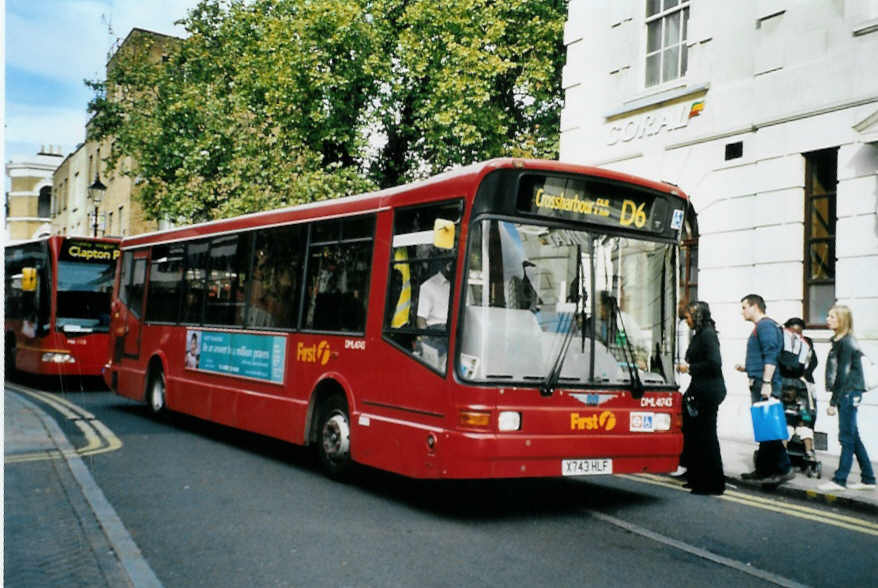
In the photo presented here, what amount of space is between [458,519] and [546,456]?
0.90 meters

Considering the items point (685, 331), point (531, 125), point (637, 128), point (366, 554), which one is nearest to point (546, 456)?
point (366, 554)

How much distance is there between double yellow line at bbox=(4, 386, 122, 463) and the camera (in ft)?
33.0

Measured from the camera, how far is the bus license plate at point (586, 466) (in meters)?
7.30

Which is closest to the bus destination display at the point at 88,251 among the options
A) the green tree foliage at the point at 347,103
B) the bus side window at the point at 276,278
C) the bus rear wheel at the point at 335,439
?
the green tree foliage at the point at 347,103

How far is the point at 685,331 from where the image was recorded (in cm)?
1480

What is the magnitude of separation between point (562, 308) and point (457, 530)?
6.28ft

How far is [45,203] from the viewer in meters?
48.2

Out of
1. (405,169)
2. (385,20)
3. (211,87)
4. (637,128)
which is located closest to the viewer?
(637,128)

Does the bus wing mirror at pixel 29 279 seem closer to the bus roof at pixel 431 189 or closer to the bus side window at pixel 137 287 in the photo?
the bus side window at pixel 137 287

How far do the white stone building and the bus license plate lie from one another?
555cm

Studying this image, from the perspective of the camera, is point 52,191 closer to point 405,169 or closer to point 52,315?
point 405,169

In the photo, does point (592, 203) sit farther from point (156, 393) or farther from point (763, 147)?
point (156, 393)

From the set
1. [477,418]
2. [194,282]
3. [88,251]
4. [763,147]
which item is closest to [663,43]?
[763,147]

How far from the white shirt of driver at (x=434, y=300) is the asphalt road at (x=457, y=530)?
5.29ft
